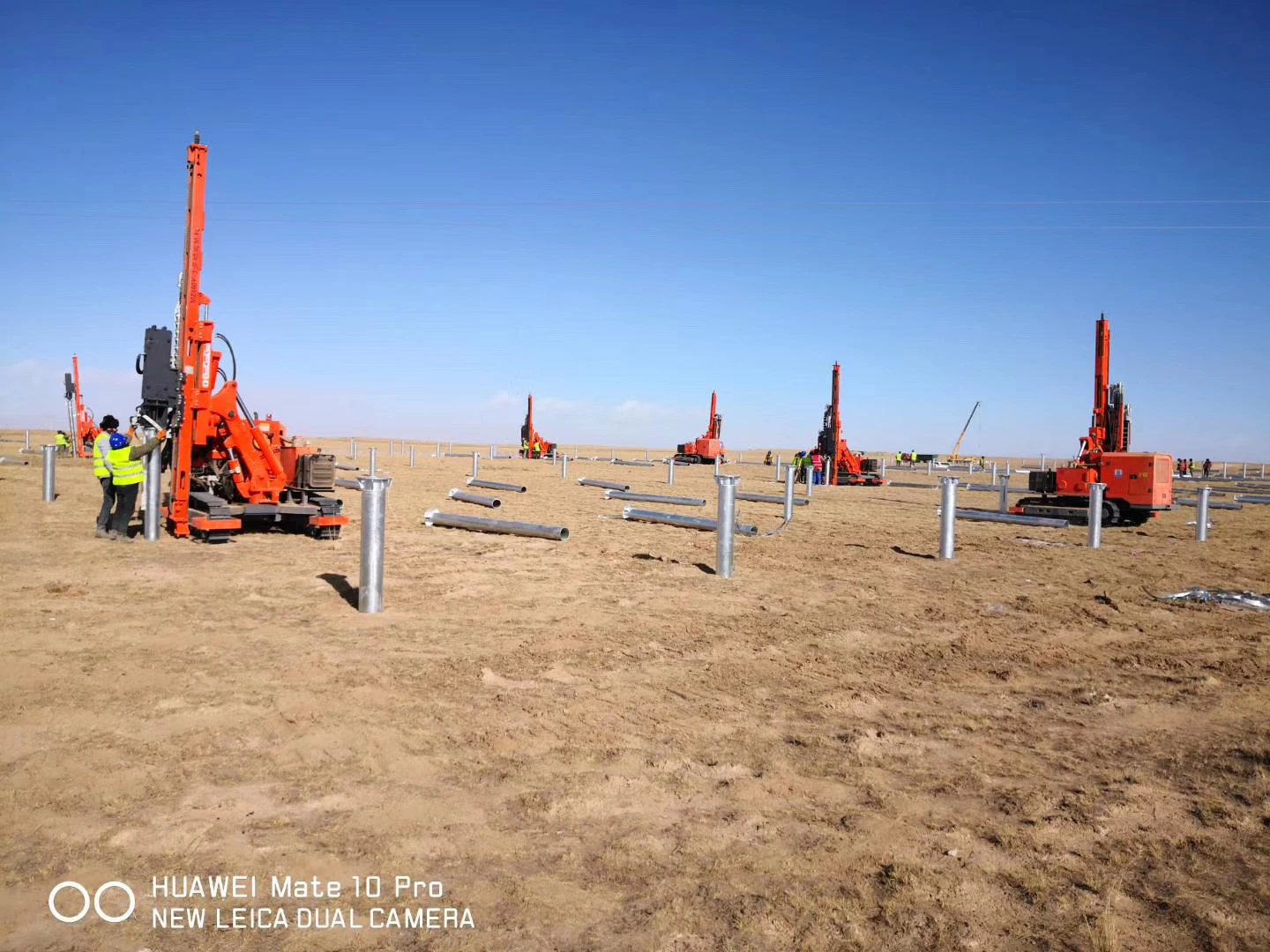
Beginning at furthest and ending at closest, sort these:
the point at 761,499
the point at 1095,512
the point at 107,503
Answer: the point at 761,499 → the point at 1095,512 → the point at 107,503

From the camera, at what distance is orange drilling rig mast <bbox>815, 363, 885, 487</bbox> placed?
3706cm

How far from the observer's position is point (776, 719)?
5.85m

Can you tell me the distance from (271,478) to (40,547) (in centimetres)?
326

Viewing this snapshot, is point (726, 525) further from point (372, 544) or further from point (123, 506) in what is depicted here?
point (123, 506)

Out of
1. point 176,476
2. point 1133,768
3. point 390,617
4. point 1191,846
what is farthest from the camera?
point 176,476

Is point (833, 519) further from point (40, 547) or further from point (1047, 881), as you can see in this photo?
point (1047, 881)

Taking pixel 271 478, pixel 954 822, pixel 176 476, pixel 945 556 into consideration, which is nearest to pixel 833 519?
pixel 945 556

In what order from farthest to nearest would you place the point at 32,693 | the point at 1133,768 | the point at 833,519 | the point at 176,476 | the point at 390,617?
the point at 833,519 < the point at 176,476 < the point at 390,617 < the point at 32,693 < the point at 1133,768

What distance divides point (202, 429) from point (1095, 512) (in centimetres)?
1557

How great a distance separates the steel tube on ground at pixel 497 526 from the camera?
14.3 meters

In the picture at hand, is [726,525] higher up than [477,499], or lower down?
higher up

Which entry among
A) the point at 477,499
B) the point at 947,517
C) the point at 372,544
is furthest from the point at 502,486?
the point at 372,544

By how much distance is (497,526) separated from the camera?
15.1 meters

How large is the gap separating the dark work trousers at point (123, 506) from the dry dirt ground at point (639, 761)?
2479 mm
